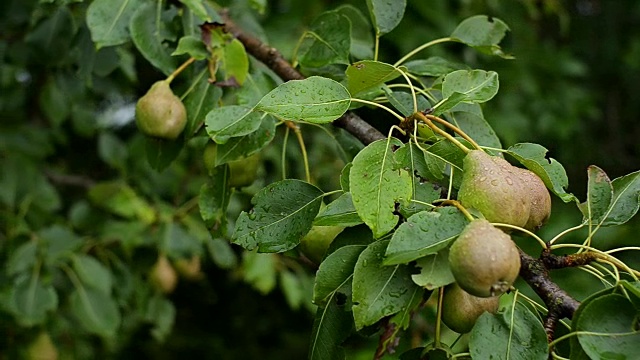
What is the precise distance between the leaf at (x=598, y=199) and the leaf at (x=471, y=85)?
15 centimetres

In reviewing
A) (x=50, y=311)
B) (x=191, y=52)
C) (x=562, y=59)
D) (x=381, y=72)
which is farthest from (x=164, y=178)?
(x=562, y=59)

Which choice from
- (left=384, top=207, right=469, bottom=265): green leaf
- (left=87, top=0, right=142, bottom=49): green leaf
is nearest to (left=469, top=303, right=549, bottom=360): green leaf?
(left=384, top=207, right=469, bottom=265): green leaf

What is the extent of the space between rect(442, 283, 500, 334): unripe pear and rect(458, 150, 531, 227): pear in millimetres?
87

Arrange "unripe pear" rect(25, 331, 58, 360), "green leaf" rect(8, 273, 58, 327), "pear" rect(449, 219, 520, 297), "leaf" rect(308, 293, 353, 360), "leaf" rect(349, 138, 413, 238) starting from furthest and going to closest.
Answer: "unripe pear" rect(25, 331, 58, 360) < "green leaf" rect(8, 273, 58, 327) < "leaf" rect(308, 293, 353, 360) < "leaf" rect(349, 138, 413, 238) < "pear" rect(449, 219, 520, 297)

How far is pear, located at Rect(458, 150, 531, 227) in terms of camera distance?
0.79 metres

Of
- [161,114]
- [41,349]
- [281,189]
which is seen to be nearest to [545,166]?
[281,189]

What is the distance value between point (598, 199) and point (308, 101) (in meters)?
0.34

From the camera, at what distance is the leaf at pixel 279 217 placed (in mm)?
934

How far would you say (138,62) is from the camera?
2551mm

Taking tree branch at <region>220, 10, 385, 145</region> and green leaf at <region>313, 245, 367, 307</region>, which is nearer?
green leaf at <region>313, 245, 367, 307</region>

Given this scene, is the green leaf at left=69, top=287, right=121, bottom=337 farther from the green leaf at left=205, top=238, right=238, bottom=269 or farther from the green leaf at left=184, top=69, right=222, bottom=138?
the green leaf at left=184, top=69, right=222, bottom=138

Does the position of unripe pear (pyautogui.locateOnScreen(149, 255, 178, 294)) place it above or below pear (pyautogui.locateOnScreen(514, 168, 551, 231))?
below

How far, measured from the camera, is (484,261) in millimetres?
705

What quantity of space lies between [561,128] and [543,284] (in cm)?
263
